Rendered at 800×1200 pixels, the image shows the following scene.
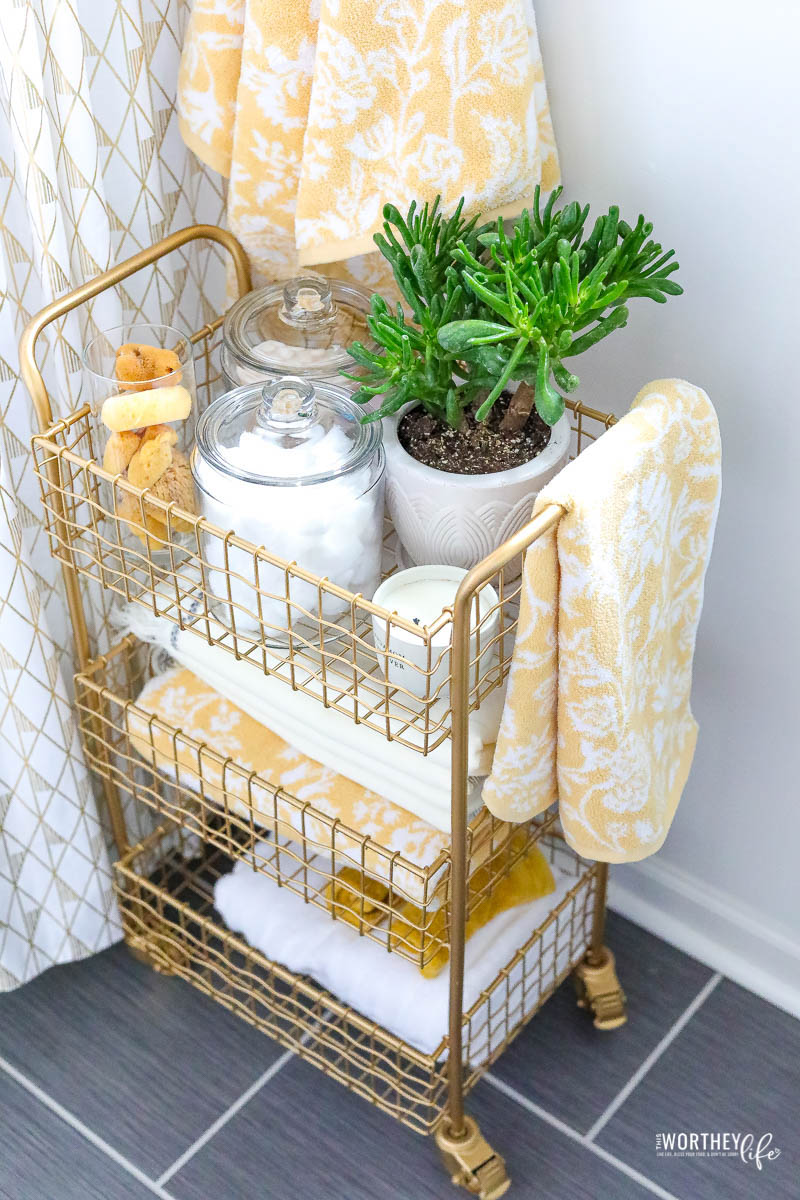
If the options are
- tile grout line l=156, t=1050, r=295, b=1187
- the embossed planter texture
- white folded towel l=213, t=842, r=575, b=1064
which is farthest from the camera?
tile grout line l=156, t=1050, r=295, b=1187

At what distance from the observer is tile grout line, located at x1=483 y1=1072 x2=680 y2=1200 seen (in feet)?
4.21

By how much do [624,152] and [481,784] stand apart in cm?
54

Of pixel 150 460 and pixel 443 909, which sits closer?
pixel 150 460

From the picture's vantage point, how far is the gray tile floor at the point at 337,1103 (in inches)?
51.0

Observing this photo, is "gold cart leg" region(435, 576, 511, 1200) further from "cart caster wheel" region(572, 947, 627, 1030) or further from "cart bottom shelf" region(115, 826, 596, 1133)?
"cart caster wheel" region(572, 947, 627, 1030)

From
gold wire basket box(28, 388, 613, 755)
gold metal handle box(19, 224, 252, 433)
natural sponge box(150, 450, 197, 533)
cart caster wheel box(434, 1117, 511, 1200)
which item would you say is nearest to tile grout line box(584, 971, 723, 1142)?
cart caster wheel box(434, 1117, 511, 1200)

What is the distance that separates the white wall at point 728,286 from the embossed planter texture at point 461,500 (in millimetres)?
186

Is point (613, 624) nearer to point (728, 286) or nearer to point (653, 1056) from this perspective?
point (728, 286)

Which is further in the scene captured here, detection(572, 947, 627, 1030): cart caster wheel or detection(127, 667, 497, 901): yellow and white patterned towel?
detection(572, 947, 627, 1030): cart caster wheel

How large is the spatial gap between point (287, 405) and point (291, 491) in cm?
7

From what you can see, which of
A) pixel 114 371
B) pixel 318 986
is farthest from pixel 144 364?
pixel 318 986

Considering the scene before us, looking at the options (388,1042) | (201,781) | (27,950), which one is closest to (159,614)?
(201,781)

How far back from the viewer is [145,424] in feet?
3.30

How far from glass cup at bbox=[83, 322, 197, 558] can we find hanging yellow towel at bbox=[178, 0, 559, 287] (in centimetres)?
15
